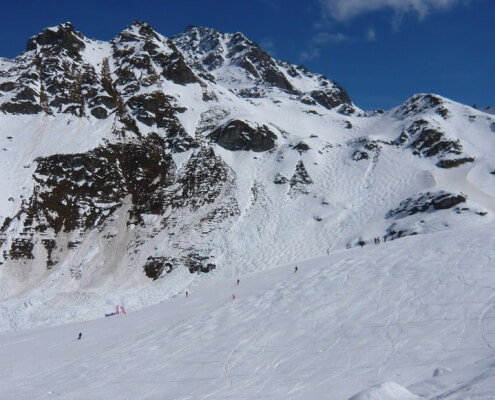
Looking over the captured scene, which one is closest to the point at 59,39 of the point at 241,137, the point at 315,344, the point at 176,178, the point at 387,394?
the point at 241,137

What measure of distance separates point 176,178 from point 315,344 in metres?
51.6

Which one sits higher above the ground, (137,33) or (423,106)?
(137,33)

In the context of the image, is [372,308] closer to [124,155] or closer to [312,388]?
[312,388]

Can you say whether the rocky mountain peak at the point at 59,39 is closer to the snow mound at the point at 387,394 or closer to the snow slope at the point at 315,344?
the snow slope at the point at 315,344

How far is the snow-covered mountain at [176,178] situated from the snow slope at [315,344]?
18.7m

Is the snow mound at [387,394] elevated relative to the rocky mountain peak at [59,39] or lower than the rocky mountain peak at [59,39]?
lower

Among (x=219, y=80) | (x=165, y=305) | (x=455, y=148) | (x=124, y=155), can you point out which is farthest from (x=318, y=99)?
(x=165, y=305)

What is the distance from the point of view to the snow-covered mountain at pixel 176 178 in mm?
50188

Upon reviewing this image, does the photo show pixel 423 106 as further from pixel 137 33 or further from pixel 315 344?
pixel 315 344

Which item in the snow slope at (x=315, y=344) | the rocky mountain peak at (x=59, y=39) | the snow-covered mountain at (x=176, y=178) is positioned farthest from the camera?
the rocky mountain peak at (x=59, y=39)

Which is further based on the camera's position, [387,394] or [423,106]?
[423,106]

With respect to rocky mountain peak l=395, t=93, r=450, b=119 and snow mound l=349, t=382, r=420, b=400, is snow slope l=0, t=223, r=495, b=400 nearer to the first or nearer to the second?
snow mound l=349, t=382, r=420, b=400

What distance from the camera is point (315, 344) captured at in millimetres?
17812

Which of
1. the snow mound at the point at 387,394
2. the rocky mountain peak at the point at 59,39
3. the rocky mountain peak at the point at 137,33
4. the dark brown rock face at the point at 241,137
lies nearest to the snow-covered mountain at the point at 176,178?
the dark brown rock face at the point at 241,137
